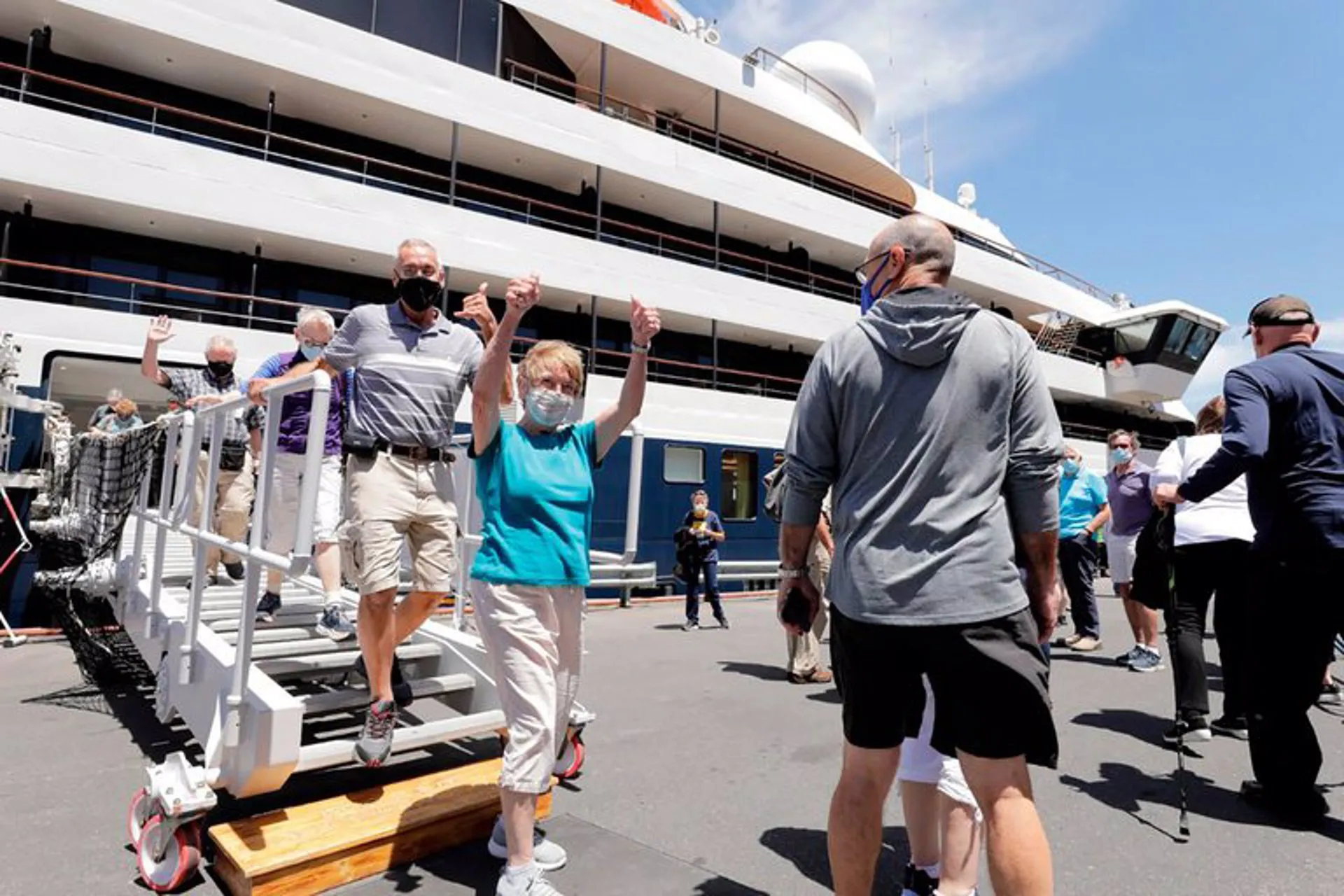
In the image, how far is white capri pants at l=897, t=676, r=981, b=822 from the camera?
2049mm

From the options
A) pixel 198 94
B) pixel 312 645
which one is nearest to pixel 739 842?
pixel 312 645

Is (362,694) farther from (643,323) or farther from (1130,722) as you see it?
(1130,722)

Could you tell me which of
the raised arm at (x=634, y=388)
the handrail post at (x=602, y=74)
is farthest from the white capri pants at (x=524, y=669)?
the handrail post at (x=602, y=74)

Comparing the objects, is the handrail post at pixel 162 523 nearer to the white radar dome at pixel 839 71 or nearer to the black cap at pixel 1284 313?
the black cap at pixel 1284 313

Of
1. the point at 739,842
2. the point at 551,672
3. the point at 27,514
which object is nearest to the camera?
the point at 551,672

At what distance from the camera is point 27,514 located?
696cm

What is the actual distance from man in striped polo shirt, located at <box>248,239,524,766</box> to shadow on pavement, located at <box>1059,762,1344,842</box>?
114 inches

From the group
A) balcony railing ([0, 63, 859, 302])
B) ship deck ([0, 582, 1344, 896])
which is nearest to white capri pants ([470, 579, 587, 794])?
ship deck ([0, 582, 1344, 896])

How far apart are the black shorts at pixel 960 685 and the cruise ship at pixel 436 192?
6.84 m

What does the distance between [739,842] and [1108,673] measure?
13.9 ft

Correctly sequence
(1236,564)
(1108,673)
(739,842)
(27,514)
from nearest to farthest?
(739,842)
(1236,564)
(1108,673)
(27,514)

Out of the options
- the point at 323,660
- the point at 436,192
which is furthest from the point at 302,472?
the point at 436,192

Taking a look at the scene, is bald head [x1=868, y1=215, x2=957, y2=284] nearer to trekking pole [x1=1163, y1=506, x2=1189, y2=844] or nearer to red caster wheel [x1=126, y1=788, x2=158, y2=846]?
trekking pole [x1=1163, y1=506, x2=1189, y2=844]

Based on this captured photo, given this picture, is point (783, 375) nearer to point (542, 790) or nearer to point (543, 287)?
point (543, 287)
